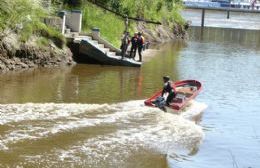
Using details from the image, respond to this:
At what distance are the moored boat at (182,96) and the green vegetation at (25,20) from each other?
790 cm

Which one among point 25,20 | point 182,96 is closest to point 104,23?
point 25,20

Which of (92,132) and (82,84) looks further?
(82,84)

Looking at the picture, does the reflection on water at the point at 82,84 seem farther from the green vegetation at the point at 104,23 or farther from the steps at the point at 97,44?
the green vegetation at the point at 104,23

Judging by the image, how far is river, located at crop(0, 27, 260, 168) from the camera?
42.9 ft

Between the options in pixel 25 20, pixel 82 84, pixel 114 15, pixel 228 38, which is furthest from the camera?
pixel 228 38

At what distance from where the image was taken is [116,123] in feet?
52.2

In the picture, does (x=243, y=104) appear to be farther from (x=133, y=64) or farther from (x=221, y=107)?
(x=133, y=64)

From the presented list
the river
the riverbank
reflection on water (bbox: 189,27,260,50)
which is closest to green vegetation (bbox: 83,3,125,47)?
the riverbank

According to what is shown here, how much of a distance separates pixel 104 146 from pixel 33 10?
13231 millimetres

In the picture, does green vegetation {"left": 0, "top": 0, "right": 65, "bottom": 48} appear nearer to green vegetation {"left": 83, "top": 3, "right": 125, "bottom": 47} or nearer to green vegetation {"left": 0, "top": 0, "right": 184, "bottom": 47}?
green vegetation {"left": 0, "top": 0, "right": 184, "bottom": 47}

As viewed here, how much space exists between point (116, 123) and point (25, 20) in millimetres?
11103

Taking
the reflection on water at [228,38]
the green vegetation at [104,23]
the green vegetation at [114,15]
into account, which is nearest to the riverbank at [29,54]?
the green vegetation at [104,23]

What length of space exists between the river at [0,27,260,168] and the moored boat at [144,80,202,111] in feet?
1.06

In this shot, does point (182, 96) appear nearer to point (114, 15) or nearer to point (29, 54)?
point (29, 54)
